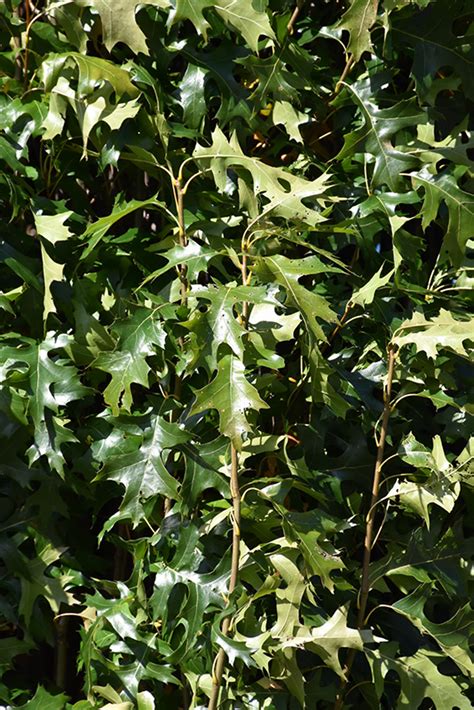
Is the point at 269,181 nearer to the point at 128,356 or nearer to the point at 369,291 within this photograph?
the point at 369,291

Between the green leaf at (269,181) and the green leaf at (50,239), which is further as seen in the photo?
the green leaf at (50,239)

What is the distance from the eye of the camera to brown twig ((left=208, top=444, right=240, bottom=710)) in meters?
1.80

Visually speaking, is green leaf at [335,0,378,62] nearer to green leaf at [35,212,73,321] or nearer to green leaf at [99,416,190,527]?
green leaf at [35,212,73,321]

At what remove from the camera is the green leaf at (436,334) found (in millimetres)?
1886

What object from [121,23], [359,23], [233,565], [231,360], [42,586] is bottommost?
[42,586]

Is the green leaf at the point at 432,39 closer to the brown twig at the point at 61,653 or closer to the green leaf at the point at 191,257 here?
the green leaf at the point at 191,257

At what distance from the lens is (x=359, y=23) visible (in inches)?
82.7

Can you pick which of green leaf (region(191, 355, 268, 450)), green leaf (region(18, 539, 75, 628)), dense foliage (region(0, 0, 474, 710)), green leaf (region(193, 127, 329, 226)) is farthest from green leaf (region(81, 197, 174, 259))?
green leaf (region(18, 539, 75, 628))

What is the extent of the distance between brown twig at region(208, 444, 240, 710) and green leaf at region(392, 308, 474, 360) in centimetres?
42

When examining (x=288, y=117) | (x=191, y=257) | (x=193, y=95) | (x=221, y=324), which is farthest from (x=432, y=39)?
(x=221, y=324)

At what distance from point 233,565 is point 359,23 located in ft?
3.75

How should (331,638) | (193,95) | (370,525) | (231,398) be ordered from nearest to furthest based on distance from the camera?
(231,398)
(331,638)
(370,525)
(193,95)

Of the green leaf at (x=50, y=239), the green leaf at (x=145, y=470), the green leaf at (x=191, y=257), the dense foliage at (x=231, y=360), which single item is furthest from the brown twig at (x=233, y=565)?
the green leaf at (x=50, y=239)

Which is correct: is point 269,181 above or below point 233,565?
above
